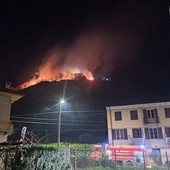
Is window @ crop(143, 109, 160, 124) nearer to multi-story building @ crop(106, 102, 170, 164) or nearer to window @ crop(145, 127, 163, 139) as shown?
multi-story building @ crop(106, 102, 170, 164)

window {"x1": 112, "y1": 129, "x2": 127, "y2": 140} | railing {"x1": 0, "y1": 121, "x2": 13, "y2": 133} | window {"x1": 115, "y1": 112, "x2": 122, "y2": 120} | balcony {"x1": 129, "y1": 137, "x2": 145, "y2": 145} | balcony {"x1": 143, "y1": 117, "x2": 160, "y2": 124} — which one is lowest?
balcony {"x1": 129, "y1": 137, "x2": 145, "y2": 145}

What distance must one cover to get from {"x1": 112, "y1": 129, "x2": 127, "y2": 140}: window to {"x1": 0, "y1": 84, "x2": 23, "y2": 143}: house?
2312cm

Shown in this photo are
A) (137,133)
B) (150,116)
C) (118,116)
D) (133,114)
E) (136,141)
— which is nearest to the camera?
(136,141)

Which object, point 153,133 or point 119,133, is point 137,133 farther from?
point 119,133

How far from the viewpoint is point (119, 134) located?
3703 centimetres

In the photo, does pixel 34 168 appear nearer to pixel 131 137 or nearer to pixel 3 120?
pixel 3 120

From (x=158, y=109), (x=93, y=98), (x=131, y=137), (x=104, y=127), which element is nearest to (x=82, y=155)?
(x=131, y=137)

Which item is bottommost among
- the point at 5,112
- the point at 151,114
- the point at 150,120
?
the point at 5,112

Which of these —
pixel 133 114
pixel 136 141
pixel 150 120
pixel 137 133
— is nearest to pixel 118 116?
pixel 133 114

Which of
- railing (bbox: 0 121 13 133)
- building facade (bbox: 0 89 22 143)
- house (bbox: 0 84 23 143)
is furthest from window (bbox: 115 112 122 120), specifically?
railing (bbox: 0 121 13 133)

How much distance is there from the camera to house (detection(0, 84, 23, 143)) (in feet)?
59.0

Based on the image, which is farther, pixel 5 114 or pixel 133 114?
pixel 133 114

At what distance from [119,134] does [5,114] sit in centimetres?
2407

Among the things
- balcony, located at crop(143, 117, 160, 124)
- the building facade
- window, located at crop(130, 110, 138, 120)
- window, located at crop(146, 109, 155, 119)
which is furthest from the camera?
window, located at crop(130, 110, 138, 120)
